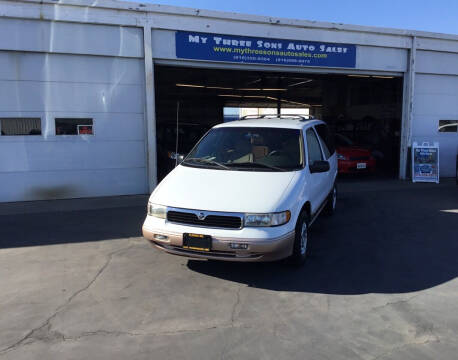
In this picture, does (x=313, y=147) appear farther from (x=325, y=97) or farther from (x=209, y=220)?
(x=325, y=97)

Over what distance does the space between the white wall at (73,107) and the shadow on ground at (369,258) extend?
191 inches

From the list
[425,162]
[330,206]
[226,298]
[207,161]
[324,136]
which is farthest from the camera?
[425,162]

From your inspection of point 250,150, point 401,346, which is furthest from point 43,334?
point 250,150

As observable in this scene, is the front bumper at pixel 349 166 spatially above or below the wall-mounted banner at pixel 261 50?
below

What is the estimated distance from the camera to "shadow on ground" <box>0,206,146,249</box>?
588 centimetres

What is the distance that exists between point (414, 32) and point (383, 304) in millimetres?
9732

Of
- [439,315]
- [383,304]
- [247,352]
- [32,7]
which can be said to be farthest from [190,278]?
[32,7]

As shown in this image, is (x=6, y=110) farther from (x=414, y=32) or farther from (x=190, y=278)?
(x=414, y=32)

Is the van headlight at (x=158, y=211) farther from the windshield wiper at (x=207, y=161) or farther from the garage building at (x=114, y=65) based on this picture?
the garage building at (x=114, y=65)

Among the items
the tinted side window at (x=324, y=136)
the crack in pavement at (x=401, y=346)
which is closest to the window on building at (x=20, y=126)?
the tinted side window at (x=324, y=136)

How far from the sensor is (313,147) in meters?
5.76

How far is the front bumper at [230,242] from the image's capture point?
3.95 metres

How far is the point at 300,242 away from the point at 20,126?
684 centimetres

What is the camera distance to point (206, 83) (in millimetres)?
19578
